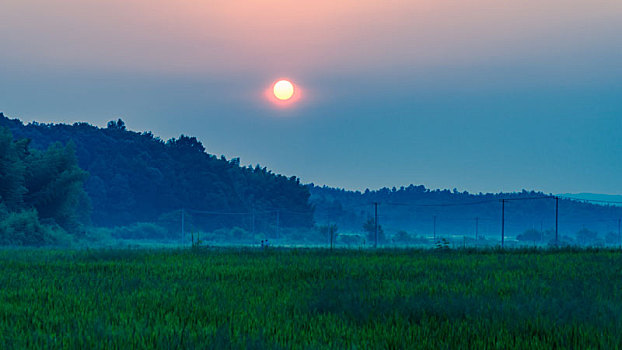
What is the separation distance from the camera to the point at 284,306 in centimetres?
1193

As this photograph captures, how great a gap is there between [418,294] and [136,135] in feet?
423

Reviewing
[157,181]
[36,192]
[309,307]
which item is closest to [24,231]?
[36,192]

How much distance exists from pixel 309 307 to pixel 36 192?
55.1 m

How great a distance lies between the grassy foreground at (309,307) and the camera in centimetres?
873

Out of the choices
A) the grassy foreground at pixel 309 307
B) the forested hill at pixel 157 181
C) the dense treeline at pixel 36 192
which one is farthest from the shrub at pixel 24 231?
the forested hill at pixel 157 181

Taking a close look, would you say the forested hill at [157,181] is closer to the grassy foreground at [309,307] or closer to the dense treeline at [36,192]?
the dense treeline at [36,192]

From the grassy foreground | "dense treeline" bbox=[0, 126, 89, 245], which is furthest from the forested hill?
the grassy foreground

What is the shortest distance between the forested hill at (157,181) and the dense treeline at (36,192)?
4444 cm

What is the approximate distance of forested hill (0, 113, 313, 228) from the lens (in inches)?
4299

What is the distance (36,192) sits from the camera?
194ft

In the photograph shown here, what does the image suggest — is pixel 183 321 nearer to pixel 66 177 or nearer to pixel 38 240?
pixel 38 240

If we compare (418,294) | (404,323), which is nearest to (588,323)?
(404,323)

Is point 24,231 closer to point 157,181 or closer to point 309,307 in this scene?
point 309,307

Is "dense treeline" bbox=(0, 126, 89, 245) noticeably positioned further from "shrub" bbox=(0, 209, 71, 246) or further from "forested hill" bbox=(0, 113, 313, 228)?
"forested hill" bbox=(0, 113, 313, 228)
